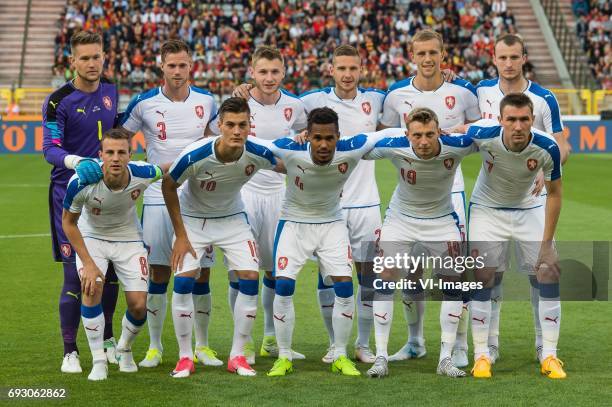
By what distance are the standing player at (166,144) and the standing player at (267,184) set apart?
391 mm

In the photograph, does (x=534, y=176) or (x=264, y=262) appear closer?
(x=534, y=176)

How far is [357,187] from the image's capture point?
26.5 ft

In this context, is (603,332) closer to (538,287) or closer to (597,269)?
(538,287)

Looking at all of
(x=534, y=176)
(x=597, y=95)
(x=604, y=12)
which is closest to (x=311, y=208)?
(x=534, y=176)

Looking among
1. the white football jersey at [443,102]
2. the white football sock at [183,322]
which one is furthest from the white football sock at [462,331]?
the white football sock at [183,322]

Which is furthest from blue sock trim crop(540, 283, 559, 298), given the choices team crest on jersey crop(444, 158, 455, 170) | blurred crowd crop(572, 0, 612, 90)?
blurred crowd crop(572, 0, 612, 90)

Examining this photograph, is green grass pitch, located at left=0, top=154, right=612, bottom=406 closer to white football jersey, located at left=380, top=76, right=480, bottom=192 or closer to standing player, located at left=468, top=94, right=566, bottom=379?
standing player, located at left=468, top=94, right=566, bottom=379

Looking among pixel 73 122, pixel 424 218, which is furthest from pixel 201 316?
pixel 424 218

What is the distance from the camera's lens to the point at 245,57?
105 ft

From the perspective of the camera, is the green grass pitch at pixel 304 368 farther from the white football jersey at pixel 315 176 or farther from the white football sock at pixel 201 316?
the white football jersey at pixel 315 176

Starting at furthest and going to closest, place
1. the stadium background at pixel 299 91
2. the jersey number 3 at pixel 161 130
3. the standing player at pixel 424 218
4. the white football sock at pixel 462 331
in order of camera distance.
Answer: the jersey number 3 at pixel 161 130 → the white football sock at pixel 462 331 → the standing player at pixel 424 218 → the stadium background at pixel 299 91

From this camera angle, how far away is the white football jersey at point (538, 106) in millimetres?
7805

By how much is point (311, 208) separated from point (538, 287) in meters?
1.83

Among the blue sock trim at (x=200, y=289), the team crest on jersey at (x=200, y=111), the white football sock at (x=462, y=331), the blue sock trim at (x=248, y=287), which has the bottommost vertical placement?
the white football sock at (x=462, y=331)
